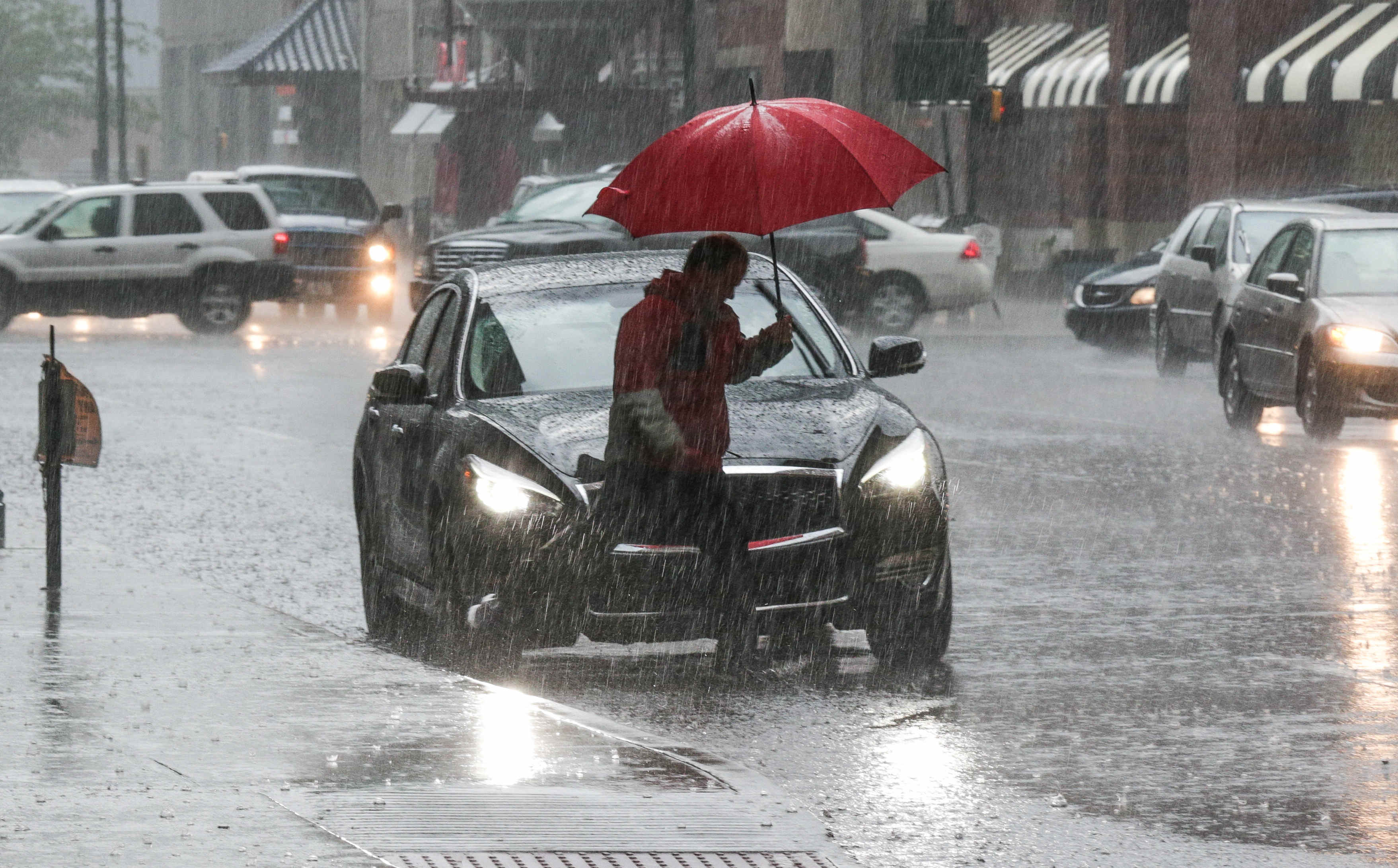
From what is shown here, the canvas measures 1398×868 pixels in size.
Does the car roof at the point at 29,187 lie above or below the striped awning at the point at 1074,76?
below

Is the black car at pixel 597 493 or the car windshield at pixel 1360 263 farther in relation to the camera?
the car windshield at pixel 1360 263

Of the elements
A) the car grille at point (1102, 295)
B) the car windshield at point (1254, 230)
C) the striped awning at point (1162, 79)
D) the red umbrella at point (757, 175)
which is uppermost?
the striped awning at point (1162, 79)

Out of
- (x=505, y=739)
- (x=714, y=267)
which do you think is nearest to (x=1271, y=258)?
(x=714, y=267)

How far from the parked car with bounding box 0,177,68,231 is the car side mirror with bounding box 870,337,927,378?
25.1 meters

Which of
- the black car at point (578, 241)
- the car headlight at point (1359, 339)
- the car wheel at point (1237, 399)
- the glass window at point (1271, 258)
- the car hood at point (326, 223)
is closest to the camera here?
the car headlight at point (1359, 339)

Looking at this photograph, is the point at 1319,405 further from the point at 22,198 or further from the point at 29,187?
the point at 29,187

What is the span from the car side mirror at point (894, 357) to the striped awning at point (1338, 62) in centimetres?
2541

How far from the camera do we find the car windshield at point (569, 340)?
9195mm

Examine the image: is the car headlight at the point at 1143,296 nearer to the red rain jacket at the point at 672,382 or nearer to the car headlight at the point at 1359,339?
the car headlight at the point at 1359,339

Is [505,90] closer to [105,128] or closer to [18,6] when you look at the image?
[105,128]

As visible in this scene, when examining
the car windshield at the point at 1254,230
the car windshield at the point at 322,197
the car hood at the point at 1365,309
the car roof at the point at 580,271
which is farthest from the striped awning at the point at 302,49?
the car roof at the point at 580,271

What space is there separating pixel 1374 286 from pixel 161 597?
1053 cm

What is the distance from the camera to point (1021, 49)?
149ft

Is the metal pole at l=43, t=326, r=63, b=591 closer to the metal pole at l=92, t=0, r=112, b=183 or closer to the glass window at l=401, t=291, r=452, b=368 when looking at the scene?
the glass window at l=401, t=291, r=452, b=368
